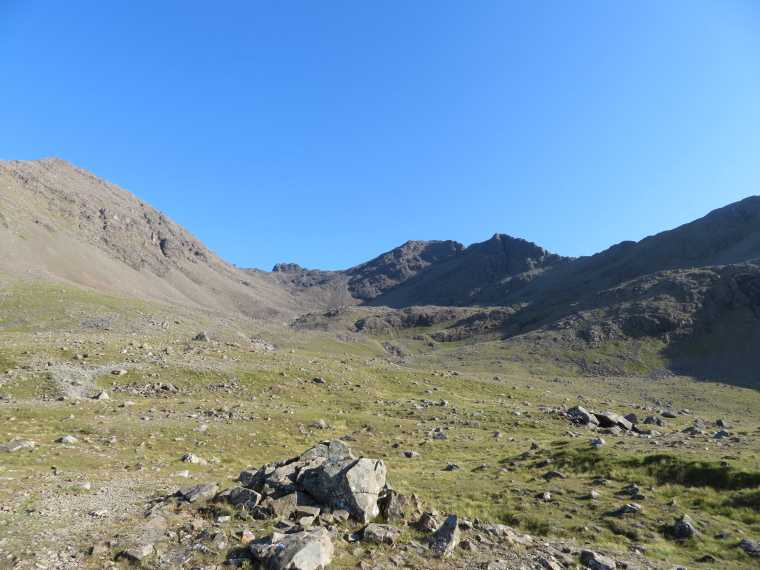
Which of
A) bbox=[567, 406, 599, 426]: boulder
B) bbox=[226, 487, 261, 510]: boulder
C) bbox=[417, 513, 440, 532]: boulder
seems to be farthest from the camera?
bbox=[567, 406, 599, 426]: boulder

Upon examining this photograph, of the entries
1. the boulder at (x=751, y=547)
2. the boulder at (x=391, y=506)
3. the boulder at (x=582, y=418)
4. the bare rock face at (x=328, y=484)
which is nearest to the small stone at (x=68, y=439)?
the bare rock face at (x=328, y=484)

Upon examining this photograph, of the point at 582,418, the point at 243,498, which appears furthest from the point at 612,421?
the point at 243,498

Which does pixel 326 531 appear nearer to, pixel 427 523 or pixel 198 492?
pixel 427 523

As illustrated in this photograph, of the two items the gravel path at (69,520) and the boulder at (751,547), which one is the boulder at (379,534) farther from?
the boulder at (751,547)

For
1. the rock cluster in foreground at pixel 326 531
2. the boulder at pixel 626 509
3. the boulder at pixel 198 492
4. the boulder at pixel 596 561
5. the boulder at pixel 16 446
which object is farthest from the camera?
the boulder at pixel 16 446

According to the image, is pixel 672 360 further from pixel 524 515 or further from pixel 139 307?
pixel 139 307

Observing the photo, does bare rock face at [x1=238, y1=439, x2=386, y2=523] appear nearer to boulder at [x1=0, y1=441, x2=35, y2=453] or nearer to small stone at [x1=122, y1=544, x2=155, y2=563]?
small stone at [x1=122, y1=544, x2=155, y2=563]

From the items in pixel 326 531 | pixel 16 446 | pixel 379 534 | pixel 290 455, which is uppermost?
pixel 16 446

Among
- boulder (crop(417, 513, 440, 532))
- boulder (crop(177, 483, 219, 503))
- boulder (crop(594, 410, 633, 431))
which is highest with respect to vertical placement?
boulder (crop(177, 483, 219, 503))

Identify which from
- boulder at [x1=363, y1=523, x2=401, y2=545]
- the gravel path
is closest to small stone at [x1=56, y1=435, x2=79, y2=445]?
the gravel path

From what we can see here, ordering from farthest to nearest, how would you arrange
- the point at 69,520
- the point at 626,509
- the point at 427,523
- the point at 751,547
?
the point at 626,509 < the point at 751,547 < the point at 427,523 < the point at 69,520

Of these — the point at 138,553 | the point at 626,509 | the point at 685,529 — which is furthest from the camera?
the point at 626,509

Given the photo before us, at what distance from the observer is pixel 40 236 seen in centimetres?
18562

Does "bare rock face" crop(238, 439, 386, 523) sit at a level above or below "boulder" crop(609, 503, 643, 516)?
above
